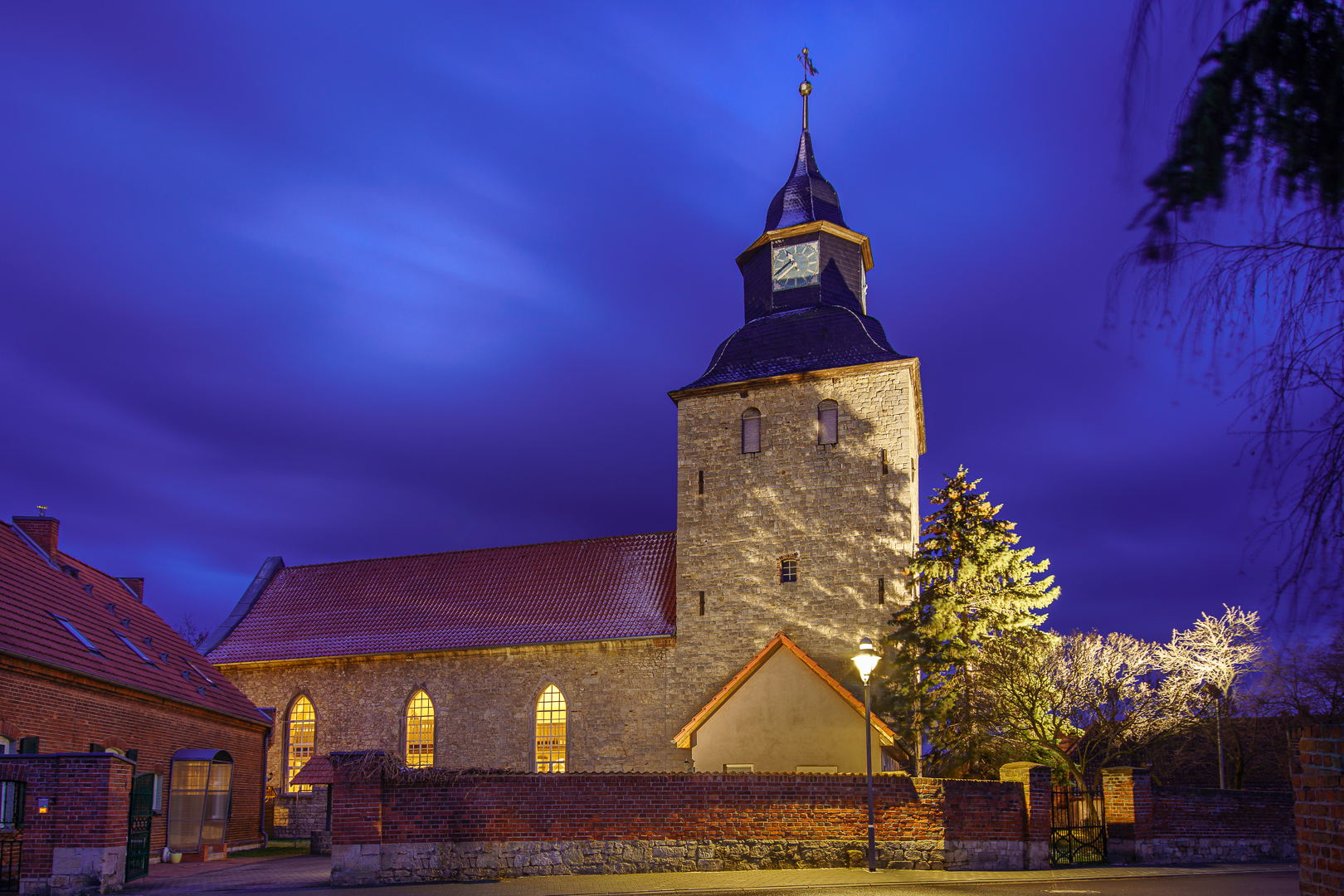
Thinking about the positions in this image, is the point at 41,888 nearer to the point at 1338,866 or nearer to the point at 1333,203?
the point at 1338,866

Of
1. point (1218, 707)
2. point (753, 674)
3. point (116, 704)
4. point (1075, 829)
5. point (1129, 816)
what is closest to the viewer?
point (1075, 829)

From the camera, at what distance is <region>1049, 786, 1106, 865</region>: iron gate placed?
53.9 feet

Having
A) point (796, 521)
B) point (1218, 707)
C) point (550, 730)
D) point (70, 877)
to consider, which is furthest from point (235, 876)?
point (1218, 707)

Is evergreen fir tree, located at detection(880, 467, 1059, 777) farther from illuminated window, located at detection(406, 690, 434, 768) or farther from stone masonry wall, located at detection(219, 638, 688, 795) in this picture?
illuminated window, located at detection(406, 690, 434, 768)

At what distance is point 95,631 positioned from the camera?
61.1 feet

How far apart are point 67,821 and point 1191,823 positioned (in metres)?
18.3

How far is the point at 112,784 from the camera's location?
1305 cm

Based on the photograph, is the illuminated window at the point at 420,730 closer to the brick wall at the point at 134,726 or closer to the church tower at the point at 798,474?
the brick wall at the point at 134,726

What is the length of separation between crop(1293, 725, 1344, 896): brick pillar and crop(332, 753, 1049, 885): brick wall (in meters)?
10.2

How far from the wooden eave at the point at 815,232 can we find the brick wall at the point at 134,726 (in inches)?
751

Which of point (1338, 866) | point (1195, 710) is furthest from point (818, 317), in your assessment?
point (1338, 866)

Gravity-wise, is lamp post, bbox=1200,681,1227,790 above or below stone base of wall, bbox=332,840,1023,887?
above

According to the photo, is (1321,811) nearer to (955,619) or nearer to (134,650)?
(955,619)

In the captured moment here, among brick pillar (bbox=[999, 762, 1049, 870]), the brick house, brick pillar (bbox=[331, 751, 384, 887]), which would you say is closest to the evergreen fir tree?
brick pillar (bbox=[999, 762, 1049, 870])
